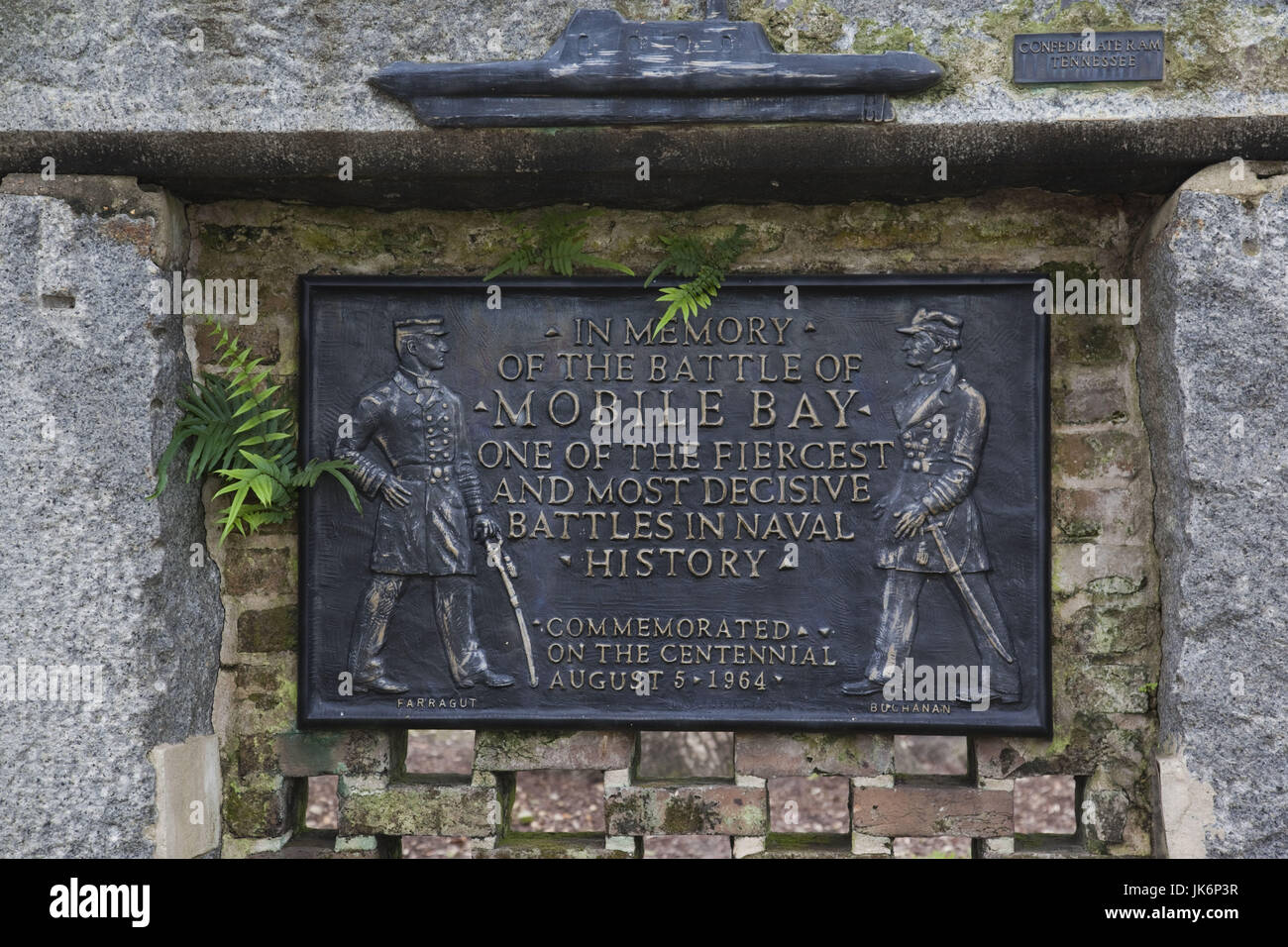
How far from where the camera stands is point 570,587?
307 centimetres

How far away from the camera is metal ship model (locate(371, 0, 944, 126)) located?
8.96ft

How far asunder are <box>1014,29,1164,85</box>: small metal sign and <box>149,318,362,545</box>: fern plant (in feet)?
7.60

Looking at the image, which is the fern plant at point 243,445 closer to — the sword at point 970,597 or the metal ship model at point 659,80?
the metal ship model at point 659,80

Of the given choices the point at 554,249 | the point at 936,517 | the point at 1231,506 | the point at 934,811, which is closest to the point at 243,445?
the point at 554,249

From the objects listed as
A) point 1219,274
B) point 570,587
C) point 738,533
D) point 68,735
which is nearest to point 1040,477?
point 1219,274

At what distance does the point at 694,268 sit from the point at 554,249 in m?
0.43

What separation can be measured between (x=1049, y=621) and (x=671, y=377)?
1344 mm

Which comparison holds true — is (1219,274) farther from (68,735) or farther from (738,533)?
(68,735)

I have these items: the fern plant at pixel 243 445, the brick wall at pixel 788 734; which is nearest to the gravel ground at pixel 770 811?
the brick wall at pixel 788 734

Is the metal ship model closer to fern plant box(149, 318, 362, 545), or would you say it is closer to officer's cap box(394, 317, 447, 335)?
officer's cap box(394, 317, 447, 335)

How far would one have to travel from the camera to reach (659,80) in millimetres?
2738

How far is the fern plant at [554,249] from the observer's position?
3.04 meters

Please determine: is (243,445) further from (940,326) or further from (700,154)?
(940,326)

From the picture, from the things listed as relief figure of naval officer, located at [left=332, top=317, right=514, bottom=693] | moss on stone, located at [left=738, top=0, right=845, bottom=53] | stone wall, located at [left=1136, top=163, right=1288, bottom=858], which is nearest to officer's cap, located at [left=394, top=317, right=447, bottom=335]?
relief figure of naval officer, located at [left=332, top=317, right=514, bottom=693]
